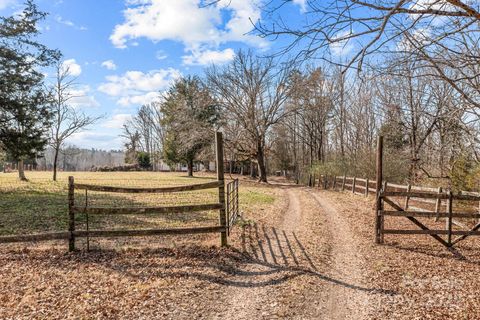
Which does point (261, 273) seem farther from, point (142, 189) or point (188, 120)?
point (188, 120)

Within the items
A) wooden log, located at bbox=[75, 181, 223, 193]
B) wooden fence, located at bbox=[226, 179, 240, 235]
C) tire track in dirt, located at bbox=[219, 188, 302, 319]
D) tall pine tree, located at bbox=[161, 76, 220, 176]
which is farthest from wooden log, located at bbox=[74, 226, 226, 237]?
tall pine tree, located at bbox=[161, 76, 220, 176]

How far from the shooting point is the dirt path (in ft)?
14.2

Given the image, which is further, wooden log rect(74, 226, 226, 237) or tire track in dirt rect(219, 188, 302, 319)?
wooden log rect(74, 226, 226, 237)

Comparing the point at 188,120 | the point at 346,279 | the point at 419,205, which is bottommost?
the point at 346,279

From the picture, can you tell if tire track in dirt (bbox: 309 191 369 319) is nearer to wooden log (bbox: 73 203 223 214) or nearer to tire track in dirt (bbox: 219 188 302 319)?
tire track in dirt (bbox: 219 188 302 319)

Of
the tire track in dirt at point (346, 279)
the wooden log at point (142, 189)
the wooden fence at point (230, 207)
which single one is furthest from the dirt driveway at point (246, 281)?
the wooden log at point (142, 189)

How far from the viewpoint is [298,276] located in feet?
18.0

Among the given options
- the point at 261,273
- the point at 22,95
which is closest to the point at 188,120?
the point at 22,95

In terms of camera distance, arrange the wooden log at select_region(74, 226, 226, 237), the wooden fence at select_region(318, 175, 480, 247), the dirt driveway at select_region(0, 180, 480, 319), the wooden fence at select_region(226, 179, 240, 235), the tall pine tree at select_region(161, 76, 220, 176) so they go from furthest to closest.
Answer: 1. the tall pine tree at select_region(161, 76, 220, 176)
2. the wooden fence at select_region(226, 179, 240, 235)
3. the wooden fence at select_region(318, 175, 480, 247)
4. the wooden log at select_region(74, 226, 226, 237)
5. the dirt driveway at select_region(0, 180, 480, 319)

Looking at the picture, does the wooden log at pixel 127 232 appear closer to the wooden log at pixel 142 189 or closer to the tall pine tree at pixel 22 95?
the wooden log at pixel 142 189

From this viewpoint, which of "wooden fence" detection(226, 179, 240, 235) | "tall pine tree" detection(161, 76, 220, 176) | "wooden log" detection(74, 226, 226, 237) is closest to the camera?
"wooden log" detection(74, 226, 226, 237)

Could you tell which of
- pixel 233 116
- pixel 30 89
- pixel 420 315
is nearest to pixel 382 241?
pixel 420 315

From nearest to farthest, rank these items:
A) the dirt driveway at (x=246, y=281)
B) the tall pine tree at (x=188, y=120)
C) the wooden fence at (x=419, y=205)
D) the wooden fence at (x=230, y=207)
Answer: the dirt driveway at (x=246, y=281), the wooden fence at (x=419, y=205), the wooden fence at (x=230, y=207), the tall pine tree at (x=188, y=120)

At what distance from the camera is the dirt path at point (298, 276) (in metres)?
4.33
